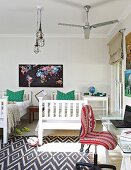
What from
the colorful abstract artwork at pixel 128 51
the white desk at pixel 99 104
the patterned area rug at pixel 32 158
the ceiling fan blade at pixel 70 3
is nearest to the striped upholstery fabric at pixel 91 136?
the patterned area rug at pixel 32 158

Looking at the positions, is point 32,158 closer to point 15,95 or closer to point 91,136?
point 91,136

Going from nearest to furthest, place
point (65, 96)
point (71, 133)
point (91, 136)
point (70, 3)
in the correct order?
point (91, 136)
point (70, 3)
point (71, 133)
point (65, 96)

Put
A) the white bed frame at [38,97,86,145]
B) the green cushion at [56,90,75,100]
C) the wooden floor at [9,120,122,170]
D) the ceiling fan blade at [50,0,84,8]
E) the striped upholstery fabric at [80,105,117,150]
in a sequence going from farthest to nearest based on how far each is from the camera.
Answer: the green cushion at [56,90,75,100] < the white bed frame at [38,97,86,145] < the ceiling fan blade at [50,0,84,8] < the wooden floor at [9,120,122,170] < the striped upholstery fabric at [80,105,117,150]

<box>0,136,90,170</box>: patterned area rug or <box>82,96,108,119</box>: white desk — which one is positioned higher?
<box>82,96,108,119</box>: white desk

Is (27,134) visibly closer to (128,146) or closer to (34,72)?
(34,72)

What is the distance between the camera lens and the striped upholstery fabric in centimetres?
262

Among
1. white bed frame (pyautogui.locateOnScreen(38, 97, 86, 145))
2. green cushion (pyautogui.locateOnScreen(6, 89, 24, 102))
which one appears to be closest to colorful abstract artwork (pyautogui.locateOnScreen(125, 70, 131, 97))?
white bed frame (pyautogui.locateOnScreen(38, 97, 86, 145))

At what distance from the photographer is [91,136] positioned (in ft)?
9.28

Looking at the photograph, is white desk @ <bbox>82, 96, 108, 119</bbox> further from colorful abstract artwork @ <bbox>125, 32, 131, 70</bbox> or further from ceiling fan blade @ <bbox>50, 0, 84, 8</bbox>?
ceiling fan blade @ <bbox>50, 0, 84, 8</bbox>

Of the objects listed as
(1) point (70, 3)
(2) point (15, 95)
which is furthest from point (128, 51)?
(2) point (15, 95)

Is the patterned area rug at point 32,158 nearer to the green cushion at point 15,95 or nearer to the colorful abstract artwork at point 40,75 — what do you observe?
the green cushion at point 15,95

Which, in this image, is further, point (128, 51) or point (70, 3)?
point (128, 51)

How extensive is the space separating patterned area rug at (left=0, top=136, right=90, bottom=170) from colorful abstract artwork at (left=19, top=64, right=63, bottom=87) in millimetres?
2902

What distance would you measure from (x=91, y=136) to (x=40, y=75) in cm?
422
